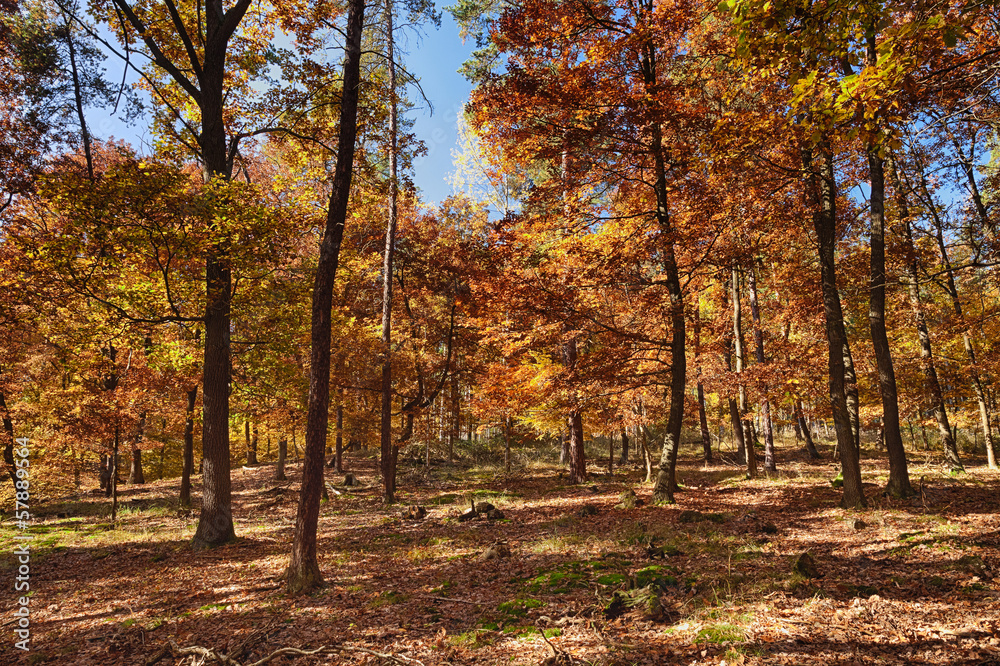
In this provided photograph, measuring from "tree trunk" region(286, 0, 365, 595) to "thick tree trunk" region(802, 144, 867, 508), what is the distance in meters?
9.21

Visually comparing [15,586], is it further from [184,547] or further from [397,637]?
[397,637]

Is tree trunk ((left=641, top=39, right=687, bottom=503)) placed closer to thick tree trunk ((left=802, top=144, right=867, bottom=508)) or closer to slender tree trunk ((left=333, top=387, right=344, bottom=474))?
thick tree trunk ((left=802, top=144, right=867, bottom=508))

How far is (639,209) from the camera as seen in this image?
12352mm

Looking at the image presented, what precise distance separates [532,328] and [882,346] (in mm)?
8094

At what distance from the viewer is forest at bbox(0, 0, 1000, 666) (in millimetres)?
5039

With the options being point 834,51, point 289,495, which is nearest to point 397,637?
point 834,51

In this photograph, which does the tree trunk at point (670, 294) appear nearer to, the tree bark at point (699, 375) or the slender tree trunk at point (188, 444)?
the tree bark at point (699, 375)

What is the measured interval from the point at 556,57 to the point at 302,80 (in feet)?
19.2

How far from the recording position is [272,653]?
4.85m

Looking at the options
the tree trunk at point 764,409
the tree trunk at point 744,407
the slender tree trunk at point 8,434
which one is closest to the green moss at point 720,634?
the tree trunk at point 744,407

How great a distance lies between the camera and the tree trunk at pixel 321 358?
7441 millimetres

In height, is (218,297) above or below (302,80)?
below

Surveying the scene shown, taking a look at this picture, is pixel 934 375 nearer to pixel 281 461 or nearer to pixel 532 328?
pixel 532 328

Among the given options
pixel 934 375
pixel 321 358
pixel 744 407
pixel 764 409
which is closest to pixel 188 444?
pixel 321 358
